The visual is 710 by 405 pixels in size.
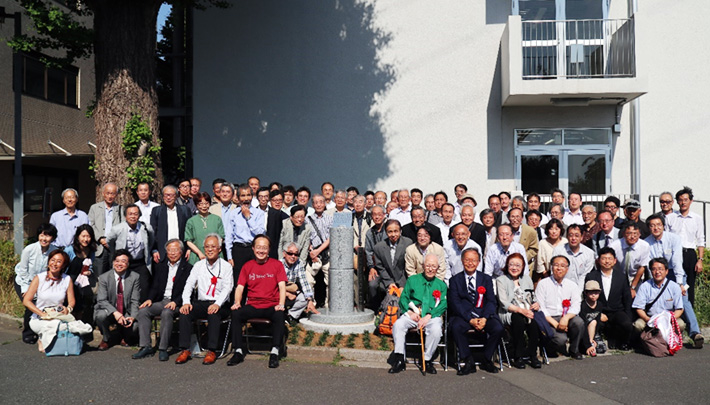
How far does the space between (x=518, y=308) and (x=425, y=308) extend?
1.12 metres

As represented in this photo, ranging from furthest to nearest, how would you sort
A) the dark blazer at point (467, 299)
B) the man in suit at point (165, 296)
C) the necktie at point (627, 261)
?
the necktie at point (627, 261)
the man in suit at point (165, 296)
the dark blazer at point (467, 299)

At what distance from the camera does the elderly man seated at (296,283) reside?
7699 mm

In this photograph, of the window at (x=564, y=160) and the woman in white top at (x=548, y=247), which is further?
the window at (x=564, y=160)

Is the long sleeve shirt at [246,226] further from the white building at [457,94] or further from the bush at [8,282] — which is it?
the white building at [457,94]

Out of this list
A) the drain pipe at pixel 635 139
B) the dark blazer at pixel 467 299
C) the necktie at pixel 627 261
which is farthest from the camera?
the drain pipe at pixel 635 139

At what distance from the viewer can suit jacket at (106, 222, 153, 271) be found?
743cm

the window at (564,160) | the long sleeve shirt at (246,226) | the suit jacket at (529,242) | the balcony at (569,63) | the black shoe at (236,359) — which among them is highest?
the balcony at (569,63)

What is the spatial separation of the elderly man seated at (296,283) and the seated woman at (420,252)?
1432mm

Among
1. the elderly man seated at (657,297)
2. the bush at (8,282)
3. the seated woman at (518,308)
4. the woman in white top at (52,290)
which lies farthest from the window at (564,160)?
the bush at (8,282)

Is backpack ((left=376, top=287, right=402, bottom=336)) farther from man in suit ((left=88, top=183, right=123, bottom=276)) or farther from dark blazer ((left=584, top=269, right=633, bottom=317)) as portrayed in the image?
man in suit ((left=88, top=183, right=123, bottom=276))

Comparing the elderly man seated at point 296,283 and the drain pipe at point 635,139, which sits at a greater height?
the drain pipe at point 635,139

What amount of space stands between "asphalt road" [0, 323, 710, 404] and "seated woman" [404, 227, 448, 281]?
1.50m

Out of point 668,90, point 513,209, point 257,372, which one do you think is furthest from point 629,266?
point 668,90

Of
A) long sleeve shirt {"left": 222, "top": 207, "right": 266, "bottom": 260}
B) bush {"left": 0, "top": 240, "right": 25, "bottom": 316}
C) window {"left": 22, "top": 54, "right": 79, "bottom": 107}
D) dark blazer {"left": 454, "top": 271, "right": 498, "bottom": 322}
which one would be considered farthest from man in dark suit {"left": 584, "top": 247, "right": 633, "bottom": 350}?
window {"left": 22, "top": 54, "right": 79, "bottom": 107}
